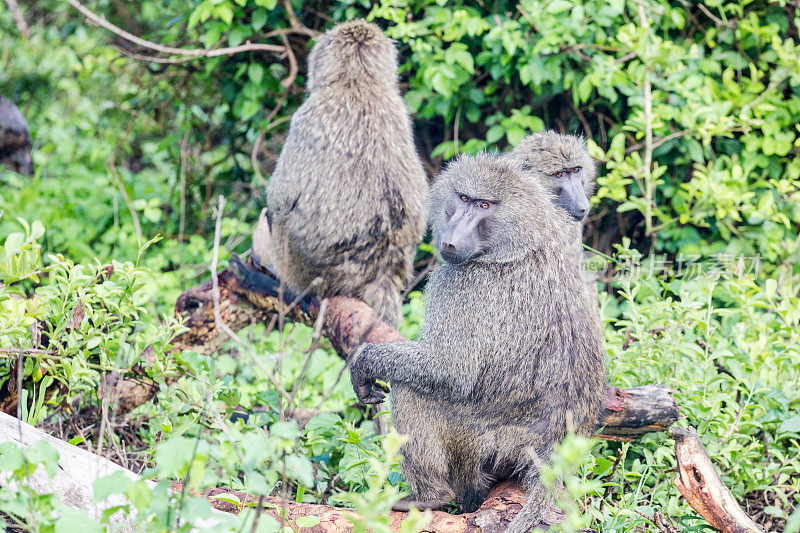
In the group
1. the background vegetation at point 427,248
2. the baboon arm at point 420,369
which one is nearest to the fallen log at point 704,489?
the background vegetation at point 427,248

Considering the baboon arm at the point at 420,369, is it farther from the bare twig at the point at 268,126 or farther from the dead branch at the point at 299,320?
the bare twig at the point at 268,126

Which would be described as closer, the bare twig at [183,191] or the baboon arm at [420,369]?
the baboon arm at [420,369]

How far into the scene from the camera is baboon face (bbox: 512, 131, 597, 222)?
3430 mm

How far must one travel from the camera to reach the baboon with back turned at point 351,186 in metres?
3.80

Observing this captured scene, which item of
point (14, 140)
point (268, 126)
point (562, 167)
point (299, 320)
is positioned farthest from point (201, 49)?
point (562, 167)

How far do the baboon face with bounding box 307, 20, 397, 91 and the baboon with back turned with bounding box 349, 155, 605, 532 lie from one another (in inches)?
59.3

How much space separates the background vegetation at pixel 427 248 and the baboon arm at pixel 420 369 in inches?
11.1

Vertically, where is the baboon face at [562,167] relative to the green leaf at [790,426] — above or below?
above

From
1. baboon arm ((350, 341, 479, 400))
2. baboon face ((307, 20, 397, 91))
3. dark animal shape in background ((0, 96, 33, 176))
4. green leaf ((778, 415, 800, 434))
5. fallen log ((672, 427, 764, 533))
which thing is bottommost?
green leaf ((778, 415, 800, 434))

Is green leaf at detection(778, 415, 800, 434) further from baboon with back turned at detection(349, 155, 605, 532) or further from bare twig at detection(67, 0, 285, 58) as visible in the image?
bare twig at detection(67, 0, 285, 58)

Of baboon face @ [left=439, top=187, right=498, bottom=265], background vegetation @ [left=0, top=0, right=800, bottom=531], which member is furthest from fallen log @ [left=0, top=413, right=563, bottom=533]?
baboon face @ [left=439, top=187, right=498, bottom=265]

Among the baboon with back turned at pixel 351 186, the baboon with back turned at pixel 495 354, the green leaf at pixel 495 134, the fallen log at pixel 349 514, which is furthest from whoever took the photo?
the green leaf at pixel 495 134

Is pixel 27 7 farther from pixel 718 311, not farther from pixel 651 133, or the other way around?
pixel 718 311

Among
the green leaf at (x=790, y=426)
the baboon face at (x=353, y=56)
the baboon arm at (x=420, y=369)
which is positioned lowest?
the green leaf at (x=790, y=426)
